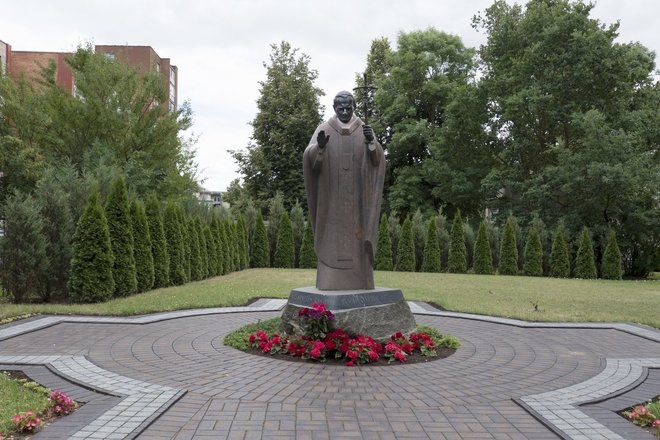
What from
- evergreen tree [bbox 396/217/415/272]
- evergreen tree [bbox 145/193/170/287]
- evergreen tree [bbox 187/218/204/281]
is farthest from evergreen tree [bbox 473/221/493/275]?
evergreen tree [bbox 145/193/170/287]

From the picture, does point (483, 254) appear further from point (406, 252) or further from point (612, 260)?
point (612, 260)

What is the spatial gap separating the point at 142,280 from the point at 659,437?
12.9 meters

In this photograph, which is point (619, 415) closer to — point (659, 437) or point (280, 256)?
point (659, 437)

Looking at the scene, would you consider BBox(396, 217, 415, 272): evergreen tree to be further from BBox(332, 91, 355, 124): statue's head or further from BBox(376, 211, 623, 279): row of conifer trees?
BBox(332, 91, 355, 124): statue's head

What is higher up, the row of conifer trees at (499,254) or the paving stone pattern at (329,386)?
the row of conifer trees at (499,254)

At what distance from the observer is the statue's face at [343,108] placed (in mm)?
7293

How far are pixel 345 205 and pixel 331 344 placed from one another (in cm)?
195

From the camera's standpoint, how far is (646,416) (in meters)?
4.28

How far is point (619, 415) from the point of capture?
14.7ft

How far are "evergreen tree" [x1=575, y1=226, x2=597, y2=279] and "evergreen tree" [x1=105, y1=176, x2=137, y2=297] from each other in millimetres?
18011

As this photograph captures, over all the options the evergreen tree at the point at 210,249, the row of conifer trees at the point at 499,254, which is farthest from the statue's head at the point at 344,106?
the row of conifer trees at the point at 499,254

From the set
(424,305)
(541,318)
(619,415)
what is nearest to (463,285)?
(424,305)

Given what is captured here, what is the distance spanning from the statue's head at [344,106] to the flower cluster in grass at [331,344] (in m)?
2.64

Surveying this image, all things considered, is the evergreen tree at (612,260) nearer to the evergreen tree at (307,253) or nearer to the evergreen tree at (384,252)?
the evergreen tree at (384,252)
